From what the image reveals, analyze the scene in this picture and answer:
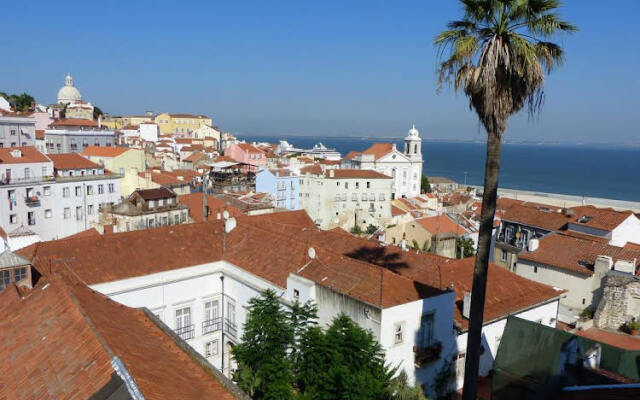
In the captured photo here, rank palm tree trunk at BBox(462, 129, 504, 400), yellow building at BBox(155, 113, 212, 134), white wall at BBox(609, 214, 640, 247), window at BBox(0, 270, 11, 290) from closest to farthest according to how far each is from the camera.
→ palm tree trunk at BBox(462, 129, 504, 400) < window at BBox(0, 270, 11, 290) < white wall at BBox(609, 214, 640, 247) < yellow building at BBox(155, 113, 212, 134)

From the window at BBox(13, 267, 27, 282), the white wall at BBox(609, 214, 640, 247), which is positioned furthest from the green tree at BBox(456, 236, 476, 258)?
the window at BBox(13, 267, 27, 282)

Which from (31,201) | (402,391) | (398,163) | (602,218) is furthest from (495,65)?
(398,163)

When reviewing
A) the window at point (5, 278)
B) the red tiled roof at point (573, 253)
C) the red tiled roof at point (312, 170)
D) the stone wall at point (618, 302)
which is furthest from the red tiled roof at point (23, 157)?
the stone wall at point (618, 302)

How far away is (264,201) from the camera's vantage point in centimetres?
5162

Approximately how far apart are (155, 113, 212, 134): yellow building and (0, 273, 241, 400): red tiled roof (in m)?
153

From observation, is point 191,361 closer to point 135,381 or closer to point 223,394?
point 223,394

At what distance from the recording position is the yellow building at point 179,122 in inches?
6373

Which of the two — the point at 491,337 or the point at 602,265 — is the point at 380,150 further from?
the point at 491,337

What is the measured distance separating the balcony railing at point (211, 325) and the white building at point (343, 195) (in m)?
40.9

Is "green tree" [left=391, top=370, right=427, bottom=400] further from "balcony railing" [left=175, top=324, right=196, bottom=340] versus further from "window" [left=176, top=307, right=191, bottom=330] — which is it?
"window" [left=176, top=307, right=191, bottom=330]

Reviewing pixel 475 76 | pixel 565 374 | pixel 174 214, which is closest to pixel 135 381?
pixel 475 76

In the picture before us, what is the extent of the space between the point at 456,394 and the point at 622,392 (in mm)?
11895

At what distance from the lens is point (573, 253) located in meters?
30.8

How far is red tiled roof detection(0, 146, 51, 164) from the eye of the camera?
47.3 m
